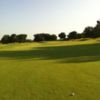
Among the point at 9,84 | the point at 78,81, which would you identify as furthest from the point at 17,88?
the point at 78,81

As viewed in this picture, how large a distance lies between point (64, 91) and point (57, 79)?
89.0 inches

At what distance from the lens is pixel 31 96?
8328 millimetres

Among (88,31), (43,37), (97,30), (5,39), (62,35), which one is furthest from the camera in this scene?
(62,35)

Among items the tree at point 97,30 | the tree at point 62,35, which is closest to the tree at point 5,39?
the tree at point 62,35

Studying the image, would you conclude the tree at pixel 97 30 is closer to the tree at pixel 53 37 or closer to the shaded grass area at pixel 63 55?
the tree at pixel 53 37

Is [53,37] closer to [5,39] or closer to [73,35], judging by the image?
[73,35]

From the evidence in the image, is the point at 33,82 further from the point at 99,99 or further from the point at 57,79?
the point at 99,99

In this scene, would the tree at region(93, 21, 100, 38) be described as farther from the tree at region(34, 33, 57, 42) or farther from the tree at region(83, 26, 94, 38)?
the tree at region(34, 33, 57, 42)

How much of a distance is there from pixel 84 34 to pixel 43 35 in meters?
18.6

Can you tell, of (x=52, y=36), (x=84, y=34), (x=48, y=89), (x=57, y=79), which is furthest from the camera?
(x=52, y=36)

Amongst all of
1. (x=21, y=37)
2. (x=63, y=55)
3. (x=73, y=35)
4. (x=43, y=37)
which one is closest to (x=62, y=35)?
(x=73, y=35)

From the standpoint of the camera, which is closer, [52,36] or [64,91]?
[64,91]

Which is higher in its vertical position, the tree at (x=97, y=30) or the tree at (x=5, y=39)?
the tree at (x=97, y=30)

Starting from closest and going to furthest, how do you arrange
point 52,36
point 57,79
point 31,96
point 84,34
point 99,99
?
point 99,99 → point 31,96 → point 57,79 → point 84,34 → point 52,36
